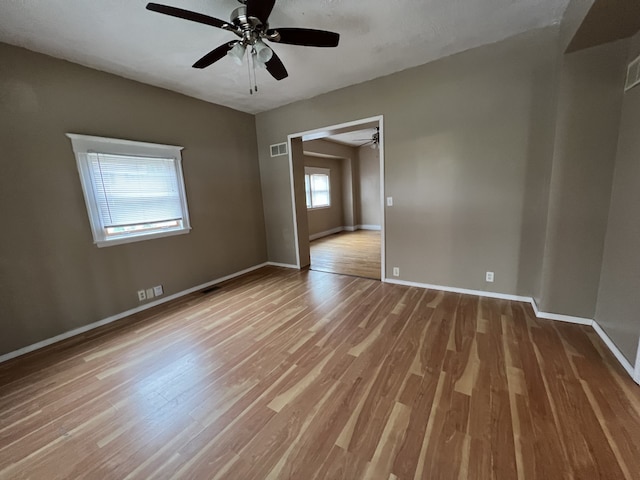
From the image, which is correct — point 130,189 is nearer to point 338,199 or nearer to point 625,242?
point 625,242

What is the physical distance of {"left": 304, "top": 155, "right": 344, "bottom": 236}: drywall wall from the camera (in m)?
7.36

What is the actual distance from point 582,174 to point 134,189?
4545 mm

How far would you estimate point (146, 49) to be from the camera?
7.91 feet

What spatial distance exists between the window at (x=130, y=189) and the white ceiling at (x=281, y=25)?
0.81 metres

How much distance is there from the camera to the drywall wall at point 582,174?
2.03 meters

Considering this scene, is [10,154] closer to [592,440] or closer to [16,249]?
[16,249]

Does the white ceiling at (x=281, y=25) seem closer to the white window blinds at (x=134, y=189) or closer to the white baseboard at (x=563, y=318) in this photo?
the white window blinds at (x=134, y=189)

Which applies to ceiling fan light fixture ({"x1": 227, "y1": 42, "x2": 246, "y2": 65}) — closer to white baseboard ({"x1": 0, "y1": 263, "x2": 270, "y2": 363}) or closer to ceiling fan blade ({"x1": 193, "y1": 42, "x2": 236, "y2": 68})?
ceiling fan blade ({"x1": 193, "y1": 42, "x2": 236, "y2": 68})

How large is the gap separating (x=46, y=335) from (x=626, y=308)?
4.97 m

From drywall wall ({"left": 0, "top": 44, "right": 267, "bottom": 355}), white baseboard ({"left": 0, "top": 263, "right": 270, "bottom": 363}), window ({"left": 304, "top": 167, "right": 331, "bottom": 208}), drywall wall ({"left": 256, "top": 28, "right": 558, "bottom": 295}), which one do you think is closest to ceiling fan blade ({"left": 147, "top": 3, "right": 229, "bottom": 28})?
drywall wall ({"left": 0, "top": 44, "right": 267, "bottom": 355})

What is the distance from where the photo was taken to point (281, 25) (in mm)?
2229

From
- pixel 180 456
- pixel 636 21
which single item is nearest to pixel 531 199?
pixel 636 21

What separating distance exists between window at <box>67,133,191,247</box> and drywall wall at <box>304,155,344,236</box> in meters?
4.13

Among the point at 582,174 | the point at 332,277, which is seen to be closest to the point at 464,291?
the point at 582,174
